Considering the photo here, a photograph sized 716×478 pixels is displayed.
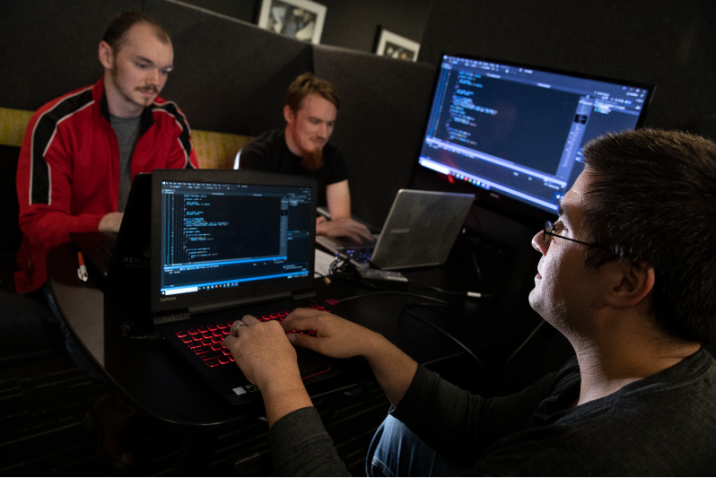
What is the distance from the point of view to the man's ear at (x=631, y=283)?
0.60 m

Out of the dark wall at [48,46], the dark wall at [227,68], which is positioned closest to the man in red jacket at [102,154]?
the dark wall at [48,46]

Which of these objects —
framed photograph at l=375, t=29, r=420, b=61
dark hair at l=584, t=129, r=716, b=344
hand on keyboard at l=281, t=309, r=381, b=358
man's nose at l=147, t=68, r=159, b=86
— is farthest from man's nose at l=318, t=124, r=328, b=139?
framed photograph at l=375, t=29, r=420, b=61

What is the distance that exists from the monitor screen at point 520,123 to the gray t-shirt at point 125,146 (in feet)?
3.46

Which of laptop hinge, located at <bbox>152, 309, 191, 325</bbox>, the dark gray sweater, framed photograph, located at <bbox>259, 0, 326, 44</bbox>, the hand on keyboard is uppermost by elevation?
framed photograph, located at <bbox>259, 0, 326, 44</bbox>

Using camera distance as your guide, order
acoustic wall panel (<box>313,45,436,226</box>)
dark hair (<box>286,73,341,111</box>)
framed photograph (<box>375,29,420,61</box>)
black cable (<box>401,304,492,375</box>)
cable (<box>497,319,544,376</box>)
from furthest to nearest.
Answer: framed photograph (<box>375,29,420,61</box>), acoustic wall panel (<box>313,45,436,226</box>), dark hair (<box>286,73,341,111</box>), cable (<box>497,319,544,376</box>), black cable (<box>401,304,492,375</box>)

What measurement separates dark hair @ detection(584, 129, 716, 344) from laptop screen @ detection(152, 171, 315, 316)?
0.59 meters

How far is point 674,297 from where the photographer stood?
0.60 meters

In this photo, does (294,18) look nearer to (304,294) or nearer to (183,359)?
(304,294)

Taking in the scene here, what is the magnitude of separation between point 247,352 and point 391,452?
19.5 inches

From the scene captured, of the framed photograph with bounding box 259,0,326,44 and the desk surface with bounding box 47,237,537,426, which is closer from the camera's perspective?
the desk surface with bounding box 47,237,537,426

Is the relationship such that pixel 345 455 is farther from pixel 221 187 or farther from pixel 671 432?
pixel 671 432

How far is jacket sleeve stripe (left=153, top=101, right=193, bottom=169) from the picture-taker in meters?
1.77

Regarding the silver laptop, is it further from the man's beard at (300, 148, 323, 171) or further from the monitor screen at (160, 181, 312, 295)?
the man's beard at (300, 148, 323, 171)

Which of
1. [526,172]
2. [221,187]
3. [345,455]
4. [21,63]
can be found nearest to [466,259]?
[526,172]
